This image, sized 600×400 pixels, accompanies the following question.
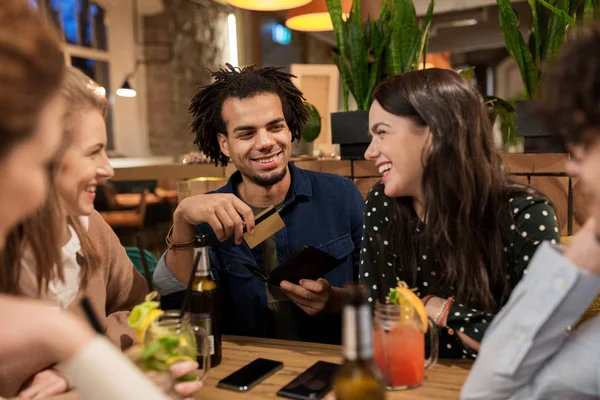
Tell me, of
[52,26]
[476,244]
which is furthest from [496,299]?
[52,26]

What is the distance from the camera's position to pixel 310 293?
61.9 inches

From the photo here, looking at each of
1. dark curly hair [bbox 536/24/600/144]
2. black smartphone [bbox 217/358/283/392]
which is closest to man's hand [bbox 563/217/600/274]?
dark curly hair [bbox 536/24/600/144]

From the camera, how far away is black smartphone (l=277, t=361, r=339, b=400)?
3.38 feet

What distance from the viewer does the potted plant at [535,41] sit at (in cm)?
229

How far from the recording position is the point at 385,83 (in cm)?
144

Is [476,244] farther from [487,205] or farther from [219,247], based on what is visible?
[219,247]

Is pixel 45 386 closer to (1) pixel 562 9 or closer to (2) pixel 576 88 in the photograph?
(2) pixel 576 88

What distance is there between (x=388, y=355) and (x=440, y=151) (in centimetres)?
56

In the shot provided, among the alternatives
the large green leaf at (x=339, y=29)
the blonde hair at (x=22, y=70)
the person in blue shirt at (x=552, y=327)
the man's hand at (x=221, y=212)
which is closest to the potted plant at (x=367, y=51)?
the large green leaf at (x=339, y=29)

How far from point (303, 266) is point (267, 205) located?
24.5 inches

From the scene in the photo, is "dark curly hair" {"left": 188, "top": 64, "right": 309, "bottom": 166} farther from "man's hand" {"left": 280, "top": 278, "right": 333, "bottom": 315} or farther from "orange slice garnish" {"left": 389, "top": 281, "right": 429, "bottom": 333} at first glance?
"orange slice garnish" {"left": 389, "top": 281, "right": 429, "bottom": 333}

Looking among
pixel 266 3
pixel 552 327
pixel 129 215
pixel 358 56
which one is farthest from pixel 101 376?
pixel 129 215

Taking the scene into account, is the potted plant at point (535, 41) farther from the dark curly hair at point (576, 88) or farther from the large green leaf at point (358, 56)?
the dark curly hair at point (576, 88)

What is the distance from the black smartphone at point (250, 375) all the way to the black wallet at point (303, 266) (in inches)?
11.3
